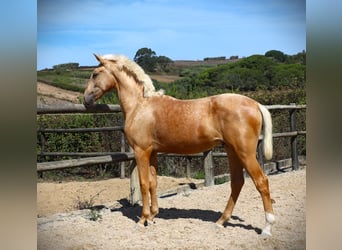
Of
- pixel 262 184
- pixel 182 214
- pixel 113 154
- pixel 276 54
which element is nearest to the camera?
pixel 276 54

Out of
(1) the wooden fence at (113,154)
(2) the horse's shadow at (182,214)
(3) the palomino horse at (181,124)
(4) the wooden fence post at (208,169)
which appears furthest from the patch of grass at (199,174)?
(3) the palomino horse at (181,124)

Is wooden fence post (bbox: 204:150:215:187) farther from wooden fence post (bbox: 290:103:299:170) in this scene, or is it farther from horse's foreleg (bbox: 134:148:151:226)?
horse's foreleg (bbox: 134:148:151:226)

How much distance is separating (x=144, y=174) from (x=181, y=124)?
0.43 metres

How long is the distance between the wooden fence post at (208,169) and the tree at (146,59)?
1.29m

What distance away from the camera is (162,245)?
1.92m

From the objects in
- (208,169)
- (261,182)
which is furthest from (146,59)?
(208,169)

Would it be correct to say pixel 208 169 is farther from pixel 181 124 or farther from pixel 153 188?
pixel 181 124

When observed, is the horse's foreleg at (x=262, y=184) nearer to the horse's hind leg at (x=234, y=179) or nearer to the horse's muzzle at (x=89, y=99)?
the horse's hind leg at (x=234, y=179)

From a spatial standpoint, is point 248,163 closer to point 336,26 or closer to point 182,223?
point 182,223

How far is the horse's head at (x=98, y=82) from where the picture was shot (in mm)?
2281

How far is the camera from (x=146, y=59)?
232cm

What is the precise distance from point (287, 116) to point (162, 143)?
2.10m

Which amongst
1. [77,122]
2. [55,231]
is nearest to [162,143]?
[55,231]

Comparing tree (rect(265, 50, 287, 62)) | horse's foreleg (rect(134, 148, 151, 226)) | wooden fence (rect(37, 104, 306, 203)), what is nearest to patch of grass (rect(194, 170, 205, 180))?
wooden fence (rect(37, 104, 306, 203))
